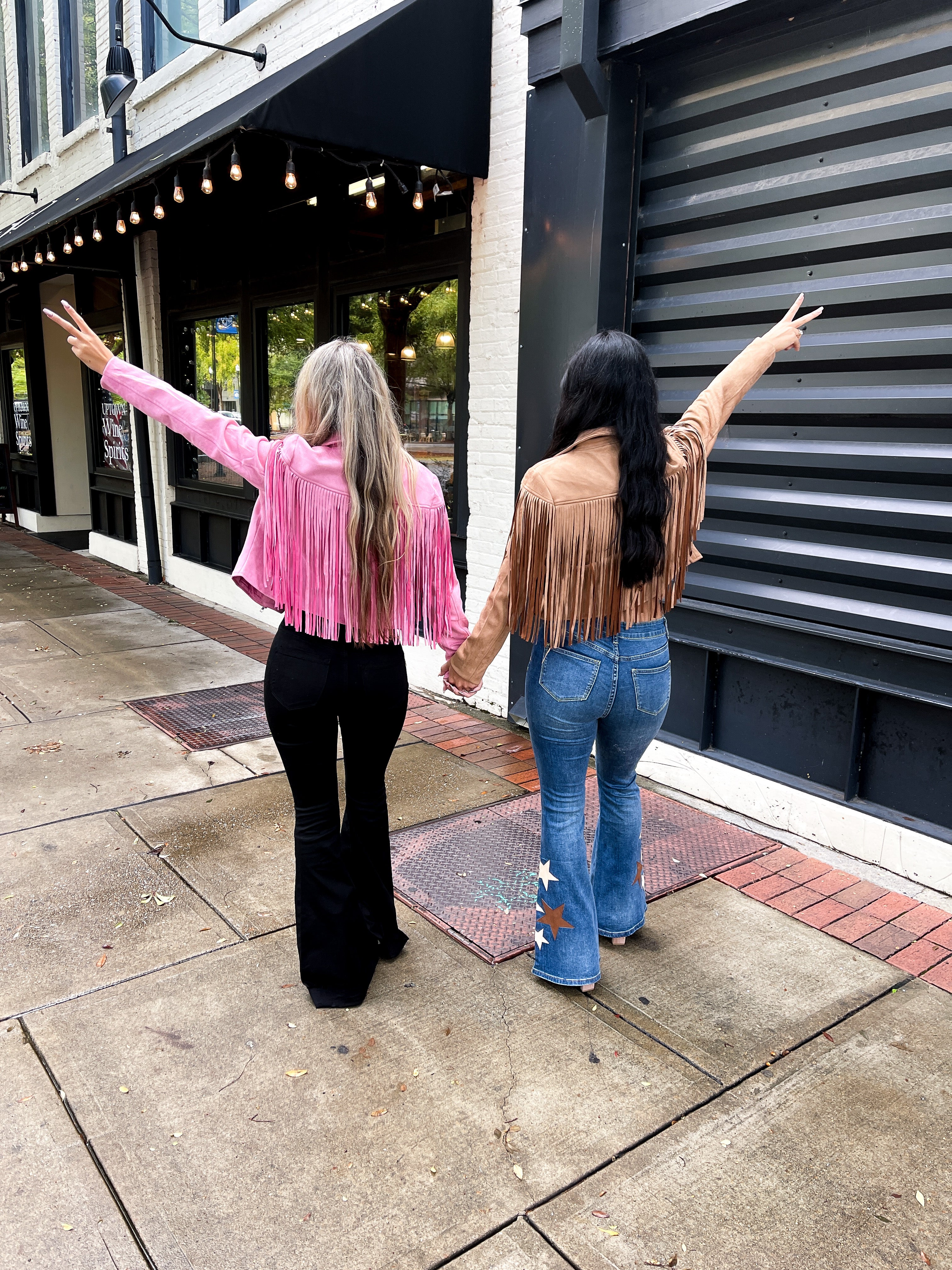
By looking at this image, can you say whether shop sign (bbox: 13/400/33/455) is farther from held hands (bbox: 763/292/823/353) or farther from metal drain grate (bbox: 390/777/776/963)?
held hands (bbox: 763/292/823/353)

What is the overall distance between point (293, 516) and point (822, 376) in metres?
2.57

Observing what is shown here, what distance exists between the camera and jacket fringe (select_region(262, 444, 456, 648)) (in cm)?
261

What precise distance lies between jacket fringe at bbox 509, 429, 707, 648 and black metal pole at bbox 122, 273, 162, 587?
8.11m

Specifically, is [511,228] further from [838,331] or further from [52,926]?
[52,926]

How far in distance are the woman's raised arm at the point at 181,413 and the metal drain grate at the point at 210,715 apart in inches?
104

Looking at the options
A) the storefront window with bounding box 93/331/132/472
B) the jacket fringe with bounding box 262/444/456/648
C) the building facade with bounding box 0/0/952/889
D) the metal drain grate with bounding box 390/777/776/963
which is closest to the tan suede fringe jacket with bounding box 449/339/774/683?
the jacket fringe with bounding box 262/444/456/648

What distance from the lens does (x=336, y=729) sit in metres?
2.79

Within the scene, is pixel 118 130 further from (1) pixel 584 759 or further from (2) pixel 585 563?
(1) pixel 584 759

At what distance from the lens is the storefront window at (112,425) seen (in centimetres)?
1117

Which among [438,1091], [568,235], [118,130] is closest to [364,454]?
[438,1091]

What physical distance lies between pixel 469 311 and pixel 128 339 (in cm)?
565

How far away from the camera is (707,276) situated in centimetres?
446

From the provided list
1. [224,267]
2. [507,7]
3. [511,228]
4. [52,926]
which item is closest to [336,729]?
[52,926]

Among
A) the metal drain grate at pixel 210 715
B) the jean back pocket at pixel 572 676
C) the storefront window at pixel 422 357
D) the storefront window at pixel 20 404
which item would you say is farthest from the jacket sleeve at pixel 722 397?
the storefront window at pixel 20 404
